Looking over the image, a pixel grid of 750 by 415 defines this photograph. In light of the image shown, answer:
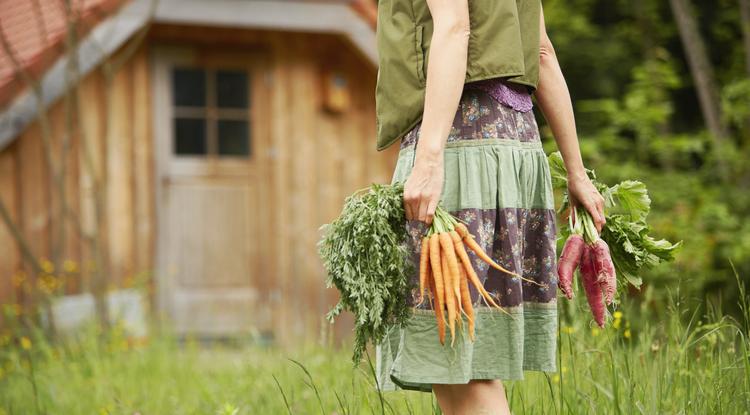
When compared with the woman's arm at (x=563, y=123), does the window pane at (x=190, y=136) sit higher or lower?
higher

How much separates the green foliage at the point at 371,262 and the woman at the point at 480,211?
0.15 ft

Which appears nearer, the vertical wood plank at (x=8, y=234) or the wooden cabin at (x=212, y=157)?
the vertical wood plank at (x=8, y=234)

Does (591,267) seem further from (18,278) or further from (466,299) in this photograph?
(18,278)

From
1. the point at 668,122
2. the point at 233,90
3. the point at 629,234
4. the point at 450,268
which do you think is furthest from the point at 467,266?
the point at 668,122

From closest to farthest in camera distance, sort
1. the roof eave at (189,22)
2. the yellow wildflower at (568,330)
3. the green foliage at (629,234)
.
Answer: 1. the green foliage at (629,234)
2. the yellow wildflower at (568,330)
3. the roof eave at (189,22)

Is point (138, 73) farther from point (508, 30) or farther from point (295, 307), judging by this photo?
point (508, 30)

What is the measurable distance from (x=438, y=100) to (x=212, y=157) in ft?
20.6

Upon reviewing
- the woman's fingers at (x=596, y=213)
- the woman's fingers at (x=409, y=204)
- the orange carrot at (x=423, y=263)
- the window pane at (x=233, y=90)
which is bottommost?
the orange carrot at (x=423, y=263)

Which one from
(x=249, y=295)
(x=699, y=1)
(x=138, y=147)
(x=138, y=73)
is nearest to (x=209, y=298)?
(x=249, y=295)

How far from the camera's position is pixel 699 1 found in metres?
13.1

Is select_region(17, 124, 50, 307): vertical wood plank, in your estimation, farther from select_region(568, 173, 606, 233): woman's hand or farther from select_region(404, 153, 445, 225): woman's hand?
select_region(404, 153, 445, 225): woman's hand

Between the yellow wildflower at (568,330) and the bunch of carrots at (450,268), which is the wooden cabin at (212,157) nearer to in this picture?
the yellow wildflower at (568,330)

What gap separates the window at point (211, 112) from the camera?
830 centimetres

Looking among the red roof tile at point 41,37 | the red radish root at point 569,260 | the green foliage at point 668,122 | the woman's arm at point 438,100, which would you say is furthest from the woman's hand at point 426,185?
the red roof tile at point 41,37
